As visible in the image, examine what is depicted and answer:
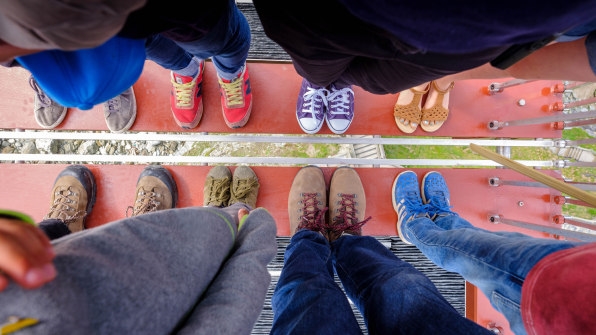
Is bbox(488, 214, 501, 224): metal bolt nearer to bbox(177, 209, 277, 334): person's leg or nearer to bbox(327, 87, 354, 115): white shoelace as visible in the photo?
bbox(327, 87, 354, 115): white shoelace

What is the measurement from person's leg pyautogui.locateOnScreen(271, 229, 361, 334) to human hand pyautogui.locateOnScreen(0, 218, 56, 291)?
0.48m

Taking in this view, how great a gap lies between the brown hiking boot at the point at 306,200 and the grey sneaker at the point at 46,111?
3.59 feet

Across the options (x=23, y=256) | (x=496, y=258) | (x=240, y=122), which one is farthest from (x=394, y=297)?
(x=240, y=122)

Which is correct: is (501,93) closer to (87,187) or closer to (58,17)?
(58,17)

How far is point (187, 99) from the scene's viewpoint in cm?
124

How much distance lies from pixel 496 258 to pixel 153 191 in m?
1.27

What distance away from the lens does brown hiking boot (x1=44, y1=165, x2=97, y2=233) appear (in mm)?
1237

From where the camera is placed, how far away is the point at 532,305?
Result: 0.51m

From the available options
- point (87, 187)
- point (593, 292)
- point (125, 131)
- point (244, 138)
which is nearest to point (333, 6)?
point (593, 292)

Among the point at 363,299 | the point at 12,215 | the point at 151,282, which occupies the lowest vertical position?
the point at 363,299

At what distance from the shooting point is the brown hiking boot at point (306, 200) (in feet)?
4.28

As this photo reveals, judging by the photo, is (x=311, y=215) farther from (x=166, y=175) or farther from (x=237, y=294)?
(x=237, y=294)

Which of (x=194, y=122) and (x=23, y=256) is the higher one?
(x=194, y=122)

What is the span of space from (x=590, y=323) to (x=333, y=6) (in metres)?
0.63
